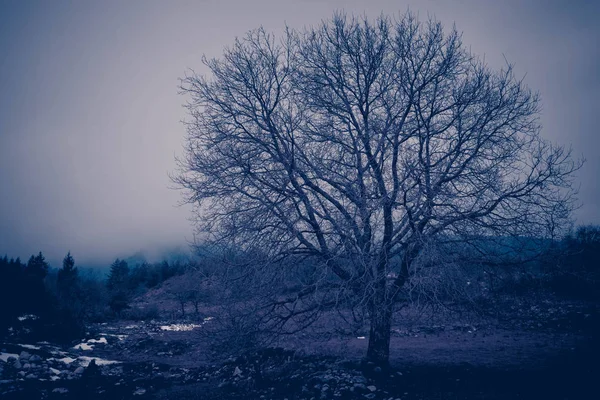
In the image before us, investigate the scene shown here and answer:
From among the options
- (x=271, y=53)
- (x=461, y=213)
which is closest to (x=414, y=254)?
(x=461, y=213)

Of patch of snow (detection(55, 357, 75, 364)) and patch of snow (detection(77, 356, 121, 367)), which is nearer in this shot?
patch of snow (detection(55, 357, 75, 364))

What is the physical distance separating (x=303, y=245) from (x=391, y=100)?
4037mm

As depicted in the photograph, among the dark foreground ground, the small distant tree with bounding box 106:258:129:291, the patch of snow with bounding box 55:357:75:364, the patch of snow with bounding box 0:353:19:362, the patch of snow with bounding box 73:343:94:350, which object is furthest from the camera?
the small distant tree with bounding box 106:258:129:291

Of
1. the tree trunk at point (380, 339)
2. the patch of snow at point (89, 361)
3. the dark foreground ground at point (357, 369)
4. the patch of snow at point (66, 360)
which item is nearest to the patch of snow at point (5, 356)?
the dark foreground ground at point (357, 369)

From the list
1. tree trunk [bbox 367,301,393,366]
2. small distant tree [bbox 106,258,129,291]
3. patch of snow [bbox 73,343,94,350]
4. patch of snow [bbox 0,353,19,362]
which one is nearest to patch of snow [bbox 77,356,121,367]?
patch of snow [bbox 0,353,19,362]

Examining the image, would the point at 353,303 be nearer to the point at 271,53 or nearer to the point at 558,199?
the point at 558,199

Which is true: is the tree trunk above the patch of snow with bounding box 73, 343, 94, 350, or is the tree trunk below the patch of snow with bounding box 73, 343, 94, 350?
above

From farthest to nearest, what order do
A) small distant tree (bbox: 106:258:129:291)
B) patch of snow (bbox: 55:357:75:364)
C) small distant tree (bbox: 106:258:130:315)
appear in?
small distant tree (bbox: 106:258:129:291)
small distant tree (bbox: 106:258:130:315)
patch of snow (bbox: 55:357:75:364)

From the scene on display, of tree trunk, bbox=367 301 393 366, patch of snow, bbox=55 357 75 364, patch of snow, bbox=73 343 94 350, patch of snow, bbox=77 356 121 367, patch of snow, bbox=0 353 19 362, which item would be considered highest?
tree trunk, bbox=367 301 393 366

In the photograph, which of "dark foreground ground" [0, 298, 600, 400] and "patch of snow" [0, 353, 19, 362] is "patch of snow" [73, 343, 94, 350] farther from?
"patch of snow" [0, 353, 19, 362]

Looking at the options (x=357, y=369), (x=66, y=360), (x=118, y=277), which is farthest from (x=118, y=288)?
(x=357, y=369)

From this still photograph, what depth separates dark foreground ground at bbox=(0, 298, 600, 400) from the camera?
6477 millimetres

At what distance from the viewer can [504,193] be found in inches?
255

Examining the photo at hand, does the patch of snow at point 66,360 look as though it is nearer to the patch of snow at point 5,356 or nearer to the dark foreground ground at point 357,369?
the dark foreground ground at point 357,369
